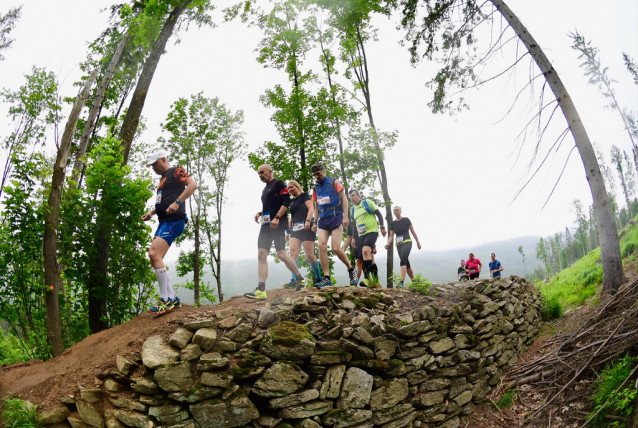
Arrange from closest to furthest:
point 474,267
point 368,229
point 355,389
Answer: point 355,389, point 368,229, point 474,267

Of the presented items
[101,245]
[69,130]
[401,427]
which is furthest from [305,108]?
[401,427]

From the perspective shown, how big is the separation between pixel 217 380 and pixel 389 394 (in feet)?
7.15

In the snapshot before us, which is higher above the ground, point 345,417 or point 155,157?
point 155,157

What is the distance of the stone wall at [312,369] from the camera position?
323cm

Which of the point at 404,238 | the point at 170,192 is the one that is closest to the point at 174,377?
the point at 170,192

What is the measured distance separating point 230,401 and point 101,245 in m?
3.33

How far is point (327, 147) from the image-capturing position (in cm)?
1335

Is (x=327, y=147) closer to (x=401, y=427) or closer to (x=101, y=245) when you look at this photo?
(x=101, y=245)

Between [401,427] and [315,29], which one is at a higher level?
[315,29]

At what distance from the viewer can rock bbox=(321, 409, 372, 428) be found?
12.0ft

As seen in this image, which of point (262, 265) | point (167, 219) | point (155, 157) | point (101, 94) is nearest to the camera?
point (167, 219)

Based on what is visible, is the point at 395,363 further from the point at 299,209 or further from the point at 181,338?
the point at 299,209

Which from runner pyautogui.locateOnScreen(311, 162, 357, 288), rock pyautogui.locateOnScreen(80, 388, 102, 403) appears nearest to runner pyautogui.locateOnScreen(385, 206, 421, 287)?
runner pyautogui.locateOnScreen(311, 162, 357, 288)

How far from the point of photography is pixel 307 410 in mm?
3578
